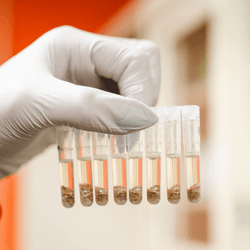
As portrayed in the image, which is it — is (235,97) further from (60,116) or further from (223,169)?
(60,116)

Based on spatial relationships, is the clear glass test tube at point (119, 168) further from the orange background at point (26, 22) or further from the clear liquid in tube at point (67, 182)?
the orange background at point (26, 22)

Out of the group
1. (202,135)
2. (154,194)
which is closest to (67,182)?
(154,194)

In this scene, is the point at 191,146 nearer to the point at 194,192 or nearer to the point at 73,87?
the point at 194,192

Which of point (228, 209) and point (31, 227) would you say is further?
point (31, 227)

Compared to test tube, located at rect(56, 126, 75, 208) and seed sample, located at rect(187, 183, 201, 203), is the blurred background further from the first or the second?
test tube, located at rect(56, 126, 75, 208)

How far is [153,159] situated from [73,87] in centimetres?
14

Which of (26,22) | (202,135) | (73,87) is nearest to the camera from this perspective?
(73,87)

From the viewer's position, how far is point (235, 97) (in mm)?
673

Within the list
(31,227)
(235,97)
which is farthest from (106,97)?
(31,227)

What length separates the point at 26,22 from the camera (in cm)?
120

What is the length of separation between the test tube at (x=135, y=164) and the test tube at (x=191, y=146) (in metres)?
0.06

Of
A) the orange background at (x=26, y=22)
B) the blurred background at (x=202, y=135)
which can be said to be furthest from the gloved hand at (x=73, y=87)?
the orange background at (x=26, y=22)

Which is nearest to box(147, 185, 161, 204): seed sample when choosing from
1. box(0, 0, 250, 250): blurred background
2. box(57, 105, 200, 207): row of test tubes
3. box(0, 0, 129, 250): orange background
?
box(57, 105, 200, 207): row of test tubes

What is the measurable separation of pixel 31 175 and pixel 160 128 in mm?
1097
